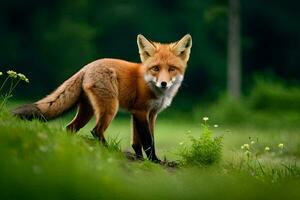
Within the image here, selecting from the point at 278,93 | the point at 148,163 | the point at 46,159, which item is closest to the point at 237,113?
the point at 278,93

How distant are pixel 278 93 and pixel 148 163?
1859 centimetres

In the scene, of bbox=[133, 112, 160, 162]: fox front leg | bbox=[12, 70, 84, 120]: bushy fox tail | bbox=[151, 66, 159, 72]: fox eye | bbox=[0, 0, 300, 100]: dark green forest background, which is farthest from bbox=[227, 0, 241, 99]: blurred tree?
bbox=[12, 70, 84, 120]: bushy fox tail

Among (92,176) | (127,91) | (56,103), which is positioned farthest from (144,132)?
(92,176)

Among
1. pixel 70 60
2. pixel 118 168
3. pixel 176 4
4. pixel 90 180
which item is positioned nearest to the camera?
pixel 90 180

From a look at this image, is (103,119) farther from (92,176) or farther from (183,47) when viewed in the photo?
(92,176)

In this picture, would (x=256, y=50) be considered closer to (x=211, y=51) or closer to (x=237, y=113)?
(x=211, y=51)

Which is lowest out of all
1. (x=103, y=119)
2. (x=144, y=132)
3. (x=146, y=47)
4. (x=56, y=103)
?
(x=144, y=132)

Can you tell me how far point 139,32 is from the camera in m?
36.3

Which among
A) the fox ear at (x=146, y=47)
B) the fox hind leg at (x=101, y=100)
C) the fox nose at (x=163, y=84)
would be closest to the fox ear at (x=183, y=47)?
the fox ear at (x=146, y=47)

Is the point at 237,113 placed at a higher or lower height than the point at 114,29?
lower

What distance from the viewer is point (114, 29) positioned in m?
40.1

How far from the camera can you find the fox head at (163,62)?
28.9ft

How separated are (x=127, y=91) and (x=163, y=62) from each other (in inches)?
19.8

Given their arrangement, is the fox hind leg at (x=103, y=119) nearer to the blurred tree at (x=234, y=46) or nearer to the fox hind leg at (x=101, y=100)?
the fox hind leg at (x=101, y=100)
